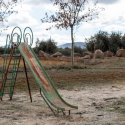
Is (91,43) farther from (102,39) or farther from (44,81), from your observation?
(44,81)

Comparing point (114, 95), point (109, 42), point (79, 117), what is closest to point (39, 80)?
point (79, 117)

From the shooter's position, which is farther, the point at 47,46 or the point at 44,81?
the point at 47,46

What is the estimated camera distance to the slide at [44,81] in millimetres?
4840

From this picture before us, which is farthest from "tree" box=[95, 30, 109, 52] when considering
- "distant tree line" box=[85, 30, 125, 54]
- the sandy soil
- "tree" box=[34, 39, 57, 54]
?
the sandy soil

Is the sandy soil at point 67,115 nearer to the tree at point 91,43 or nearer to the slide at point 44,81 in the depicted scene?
the slide at point 44,81

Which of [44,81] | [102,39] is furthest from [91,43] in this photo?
[44,81]

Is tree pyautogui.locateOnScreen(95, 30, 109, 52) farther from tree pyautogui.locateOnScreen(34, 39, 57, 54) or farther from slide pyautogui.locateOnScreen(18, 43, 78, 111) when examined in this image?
slide pyautogui.locateOnScreen(18, 43, 78, 111)

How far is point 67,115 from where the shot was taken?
4.71 m

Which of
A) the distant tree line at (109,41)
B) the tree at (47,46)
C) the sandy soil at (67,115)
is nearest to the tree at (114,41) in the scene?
the distant tree line at (109,41)

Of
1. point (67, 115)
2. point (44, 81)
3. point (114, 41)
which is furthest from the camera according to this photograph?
point (114, 41)

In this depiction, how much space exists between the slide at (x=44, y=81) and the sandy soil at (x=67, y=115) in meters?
0.26

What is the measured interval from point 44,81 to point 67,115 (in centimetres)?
112

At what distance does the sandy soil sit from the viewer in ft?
13.4

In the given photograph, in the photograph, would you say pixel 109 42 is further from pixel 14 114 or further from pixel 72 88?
pixel 14 114
